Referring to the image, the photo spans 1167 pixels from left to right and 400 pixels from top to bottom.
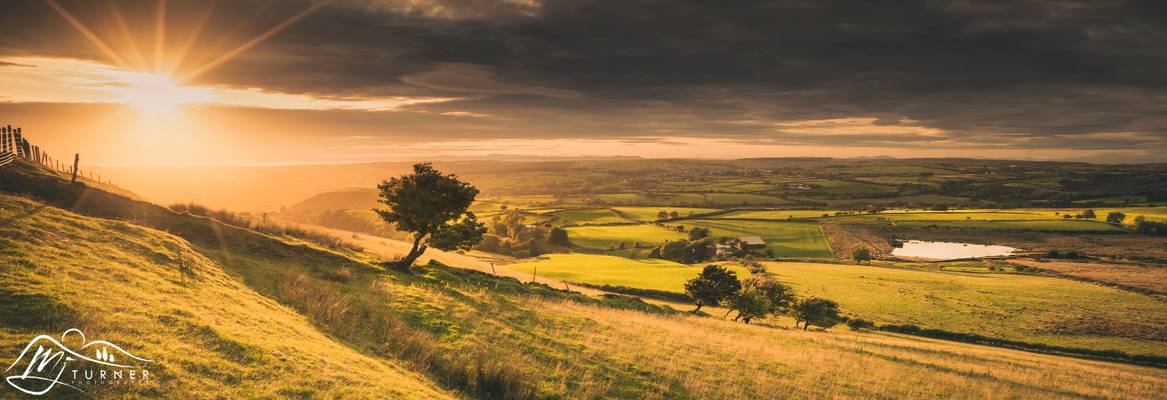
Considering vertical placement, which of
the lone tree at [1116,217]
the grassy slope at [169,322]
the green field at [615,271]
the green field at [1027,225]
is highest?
the lone tree at [1116,217]

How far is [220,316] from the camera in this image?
13.5 m

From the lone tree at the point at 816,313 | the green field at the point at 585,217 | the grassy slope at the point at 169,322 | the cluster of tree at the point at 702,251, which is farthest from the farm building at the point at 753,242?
the grassy slope at the point at 169,322

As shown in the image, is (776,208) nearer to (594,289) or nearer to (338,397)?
(594,289)

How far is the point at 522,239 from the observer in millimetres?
113312

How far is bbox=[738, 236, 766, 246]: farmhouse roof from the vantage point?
359ft

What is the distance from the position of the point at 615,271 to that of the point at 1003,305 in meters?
52.7

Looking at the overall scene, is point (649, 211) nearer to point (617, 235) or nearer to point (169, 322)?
point (617, 235)

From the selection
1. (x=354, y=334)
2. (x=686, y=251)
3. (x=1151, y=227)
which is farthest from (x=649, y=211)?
(x=354, y=334)

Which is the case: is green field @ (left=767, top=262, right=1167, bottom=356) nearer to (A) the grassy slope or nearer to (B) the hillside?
(B) the hillside

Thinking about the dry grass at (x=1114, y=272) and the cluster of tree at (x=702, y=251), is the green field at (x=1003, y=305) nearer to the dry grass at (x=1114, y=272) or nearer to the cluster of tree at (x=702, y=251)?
the dry grass at (x=1114, y=272)

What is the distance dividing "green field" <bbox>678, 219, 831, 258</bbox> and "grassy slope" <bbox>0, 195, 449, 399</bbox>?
104522mm

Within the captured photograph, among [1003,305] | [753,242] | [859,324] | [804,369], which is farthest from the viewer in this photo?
[753,242]

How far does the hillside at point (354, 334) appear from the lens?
35.6ft

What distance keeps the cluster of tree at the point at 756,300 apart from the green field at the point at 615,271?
31.8 ft
